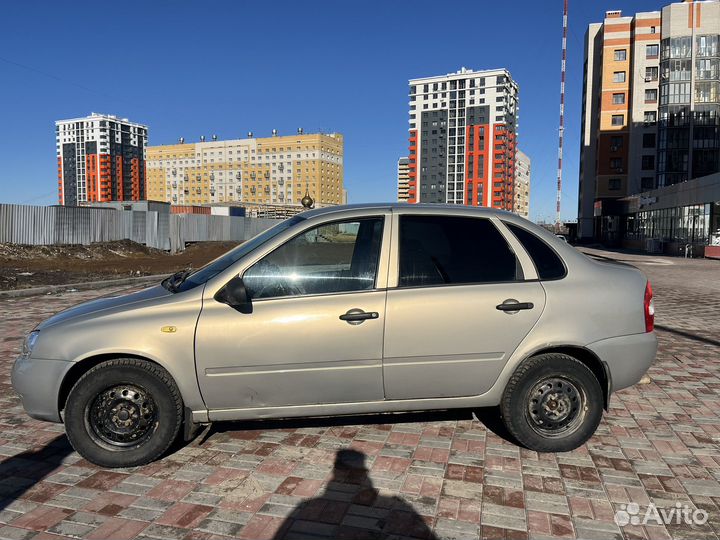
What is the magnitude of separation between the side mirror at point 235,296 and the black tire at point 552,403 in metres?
1.84

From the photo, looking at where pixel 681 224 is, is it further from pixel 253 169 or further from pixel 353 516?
pixel 253 169

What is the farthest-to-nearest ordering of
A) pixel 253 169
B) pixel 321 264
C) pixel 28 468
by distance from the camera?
pixel 253 169 → pixel 321 264 → pixel 28 468

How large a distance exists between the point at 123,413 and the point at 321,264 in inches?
62.6

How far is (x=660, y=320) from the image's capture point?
9.24 m

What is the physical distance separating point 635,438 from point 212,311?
3226 mm

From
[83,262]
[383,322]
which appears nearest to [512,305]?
[383,322]

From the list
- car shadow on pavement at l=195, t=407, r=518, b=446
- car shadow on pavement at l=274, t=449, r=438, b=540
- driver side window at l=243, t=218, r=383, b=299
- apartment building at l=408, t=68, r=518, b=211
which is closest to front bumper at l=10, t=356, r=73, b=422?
car shadow on pavement at l=195, t=407, r=518, b=446

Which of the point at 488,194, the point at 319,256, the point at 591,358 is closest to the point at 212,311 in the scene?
the point at 319,256

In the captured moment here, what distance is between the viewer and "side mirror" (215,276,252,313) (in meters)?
3.26

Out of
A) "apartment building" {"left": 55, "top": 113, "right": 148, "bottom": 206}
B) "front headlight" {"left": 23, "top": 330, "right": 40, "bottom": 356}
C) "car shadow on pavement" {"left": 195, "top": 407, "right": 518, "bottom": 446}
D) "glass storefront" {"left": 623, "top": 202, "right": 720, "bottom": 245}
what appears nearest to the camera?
"front headlight" {"left": 23, "top": 330, "right": 40, "bottom": 356}

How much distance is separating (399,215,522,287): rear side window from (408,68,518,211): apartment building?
152462 millimetres

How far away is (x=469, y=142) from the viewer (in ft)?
511

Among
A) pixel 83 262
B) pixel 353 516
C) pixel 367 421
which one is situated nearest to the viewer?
pixel 353 516

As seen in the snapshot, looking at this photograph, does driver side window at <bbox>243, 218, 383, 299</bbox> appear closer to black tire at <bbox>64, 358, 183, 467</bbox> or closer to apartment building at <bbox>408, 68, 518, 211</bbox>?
black tire at <bbox>64, 358, 183, 467</bbox>
